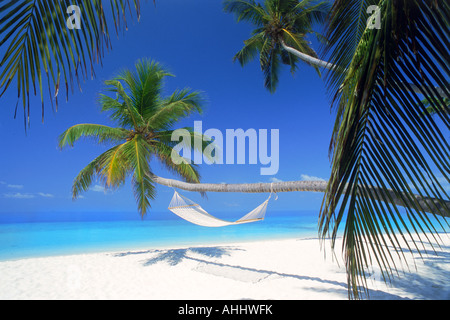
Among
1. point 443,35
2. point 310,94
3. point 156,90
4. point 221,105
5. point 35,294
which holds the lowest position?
point 35,294

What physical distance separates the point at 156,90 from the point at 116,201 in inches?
1098

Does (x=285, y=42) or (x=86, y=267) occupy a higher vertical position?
(x=285, y=42)

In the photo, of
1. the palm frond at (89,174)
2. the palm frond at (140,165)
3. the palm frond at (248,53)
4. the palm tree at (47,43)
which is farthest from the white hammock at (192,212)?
the palm frond at (248,53)

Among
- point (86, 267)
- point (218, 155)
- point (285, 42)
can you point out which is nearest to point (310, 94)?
point (285, 42)

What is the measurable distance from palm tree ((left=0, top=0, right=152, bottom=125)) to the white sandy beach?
2271 millimetres

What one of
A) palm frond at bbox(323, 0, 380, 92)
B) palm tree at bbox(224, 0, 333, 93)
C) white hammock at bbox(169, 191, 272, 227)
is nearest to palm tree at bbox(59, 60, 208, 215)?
white hammock at bbox(169, 191, 272, 227)

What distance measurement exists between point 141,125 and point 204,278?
2383 millimetres

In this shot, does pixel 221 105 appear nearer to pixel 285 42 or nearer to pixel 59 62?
pixel 285 42

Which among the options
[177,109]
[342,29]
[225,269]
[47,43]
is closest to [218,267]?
[225,269]

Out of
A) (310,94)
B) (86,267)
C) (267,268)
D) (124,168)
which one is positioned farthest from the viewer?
(310,94)

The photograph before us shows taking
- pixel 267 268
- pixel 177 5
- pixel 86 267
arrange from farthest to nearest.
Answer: pixel 177 5 < pixel 86 267 < pixel 267 268

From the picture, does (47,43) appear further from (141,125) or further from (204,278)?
(141,125)
